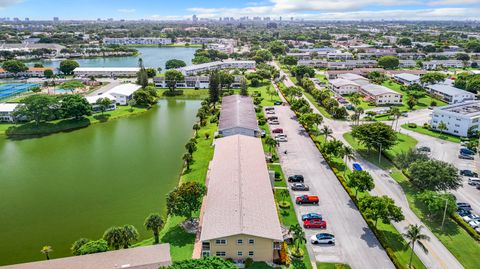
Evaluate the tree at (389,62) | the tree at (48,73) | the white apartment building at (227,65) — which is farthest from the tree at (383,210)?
the tree at (48,73)

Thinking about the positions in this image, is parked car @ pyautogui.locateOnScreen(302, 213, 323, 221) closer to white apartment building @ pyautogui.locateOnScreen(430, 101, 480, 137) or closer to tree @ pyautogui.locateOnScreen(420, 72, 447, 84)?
white apartment building @ pyautogui.locateOnScreen(430, 101, 480, 137)

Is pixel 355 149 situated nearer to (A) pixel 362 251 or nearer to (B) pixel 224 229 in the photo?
(A) pixel 362 251

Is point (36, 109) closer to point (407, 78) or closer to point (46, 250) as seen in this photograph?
point (46, 250)

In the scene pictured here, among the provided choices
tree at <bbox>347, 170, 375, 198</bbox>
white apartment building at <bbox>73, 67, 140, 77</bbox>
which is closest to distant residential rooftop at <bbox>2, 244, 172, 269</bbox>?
tree at <bbox>347, 170, 375, 198</bbox>

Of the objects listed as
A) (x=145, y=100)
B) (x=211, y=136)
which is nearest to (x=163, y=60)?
(x=145, y=100)

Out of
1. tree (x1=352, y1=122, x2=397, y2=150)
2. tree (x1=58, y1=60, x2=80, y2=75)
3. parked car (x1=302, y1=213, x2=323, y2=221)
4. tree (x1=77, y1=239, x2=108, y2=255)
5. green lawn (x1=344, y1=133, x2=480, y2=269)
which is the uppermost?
tree (x1=58, y1=60, x2=80, y2=75)

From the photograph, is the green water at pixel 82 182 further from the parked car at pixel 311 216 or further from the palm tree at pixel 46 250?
the parked car at pixel 311 216
